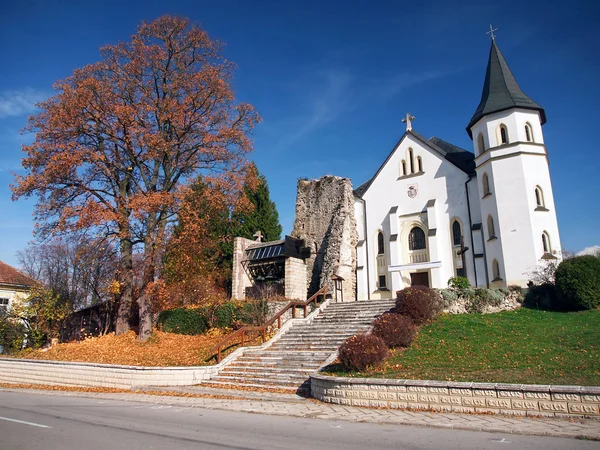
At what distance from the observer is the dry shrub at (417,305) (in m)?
15.2

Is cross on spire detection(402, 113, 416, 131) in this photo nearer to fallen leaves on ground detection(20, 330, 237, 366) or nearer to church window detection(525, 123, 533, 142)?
church window detection(525, 123, 533, 142)

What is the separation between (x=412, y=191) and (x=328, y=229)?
6.41 meters

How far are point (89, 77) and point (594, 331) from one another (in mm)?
21715

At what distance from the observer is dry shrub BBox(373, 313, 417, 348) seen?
12.8 meters

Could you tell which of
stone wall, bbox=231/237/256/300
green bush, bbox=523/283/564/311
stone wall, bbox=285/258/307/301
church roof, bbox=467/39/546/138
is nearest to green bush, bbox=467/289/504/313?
green bush, bbox=523/283/564/311

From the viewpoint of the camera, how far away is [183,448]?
6.17 meters

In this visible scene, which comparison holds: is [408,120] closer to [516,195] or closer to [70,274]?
[516,195]

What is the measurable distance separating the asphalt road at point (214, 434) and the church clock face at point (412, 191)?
20.2m

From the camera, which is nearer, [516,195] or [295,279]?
[516,195]

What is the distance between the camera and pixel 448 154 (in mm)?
26500

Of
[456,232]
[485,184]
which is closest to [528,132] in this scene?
[485,184]

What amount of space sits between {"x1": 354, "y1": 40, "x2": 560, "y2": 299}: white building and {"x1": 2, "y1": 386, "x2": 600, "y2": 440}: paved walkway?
14853 mm

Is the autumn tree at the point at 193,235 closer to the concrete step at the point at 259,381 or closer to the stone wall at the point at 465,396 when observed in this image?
the concrete step at the point at 259,381

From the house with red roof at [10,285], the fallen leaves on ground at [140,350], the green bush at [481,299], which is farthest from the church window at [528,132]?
the house with red roof at [10,285]
